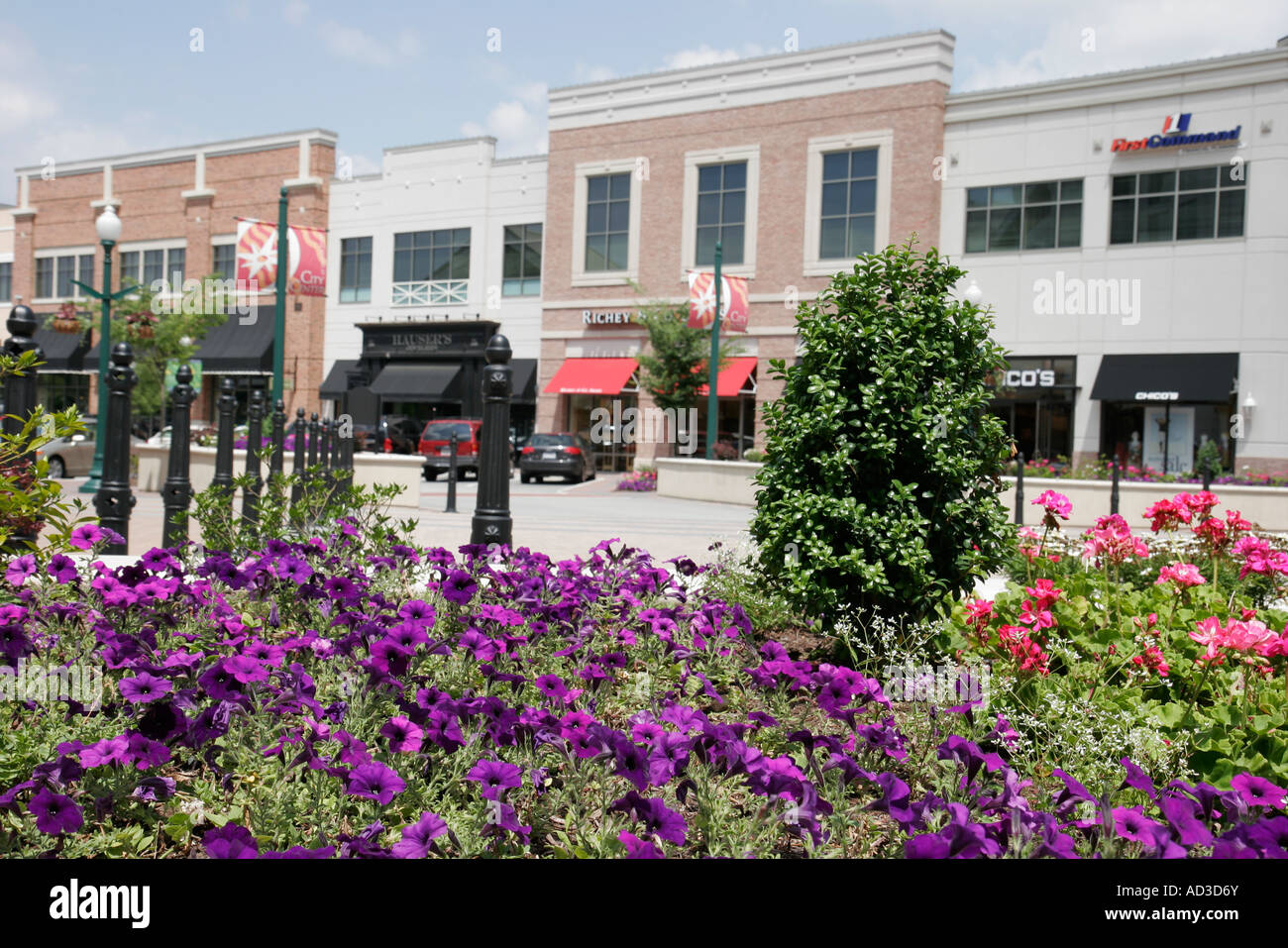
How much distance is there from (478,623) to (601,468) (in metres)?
33.8

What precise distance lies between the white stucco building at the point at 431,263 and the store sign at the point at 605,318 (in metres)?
2.12

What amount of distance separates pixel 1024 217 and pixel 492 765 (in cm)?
3113

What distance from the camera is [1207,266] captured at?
93.1ft

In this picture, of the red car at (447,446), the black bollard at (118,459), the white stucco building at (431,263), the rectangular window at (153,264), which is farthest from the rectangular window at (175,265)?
the black bollard at (118,459)

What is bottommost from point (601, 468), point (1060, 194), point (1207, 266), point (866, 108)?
point (601, 468)

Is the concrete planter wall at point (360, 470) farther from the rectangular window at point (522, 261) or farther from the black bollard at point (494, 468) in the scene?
the rectangular window at point (522, 261)

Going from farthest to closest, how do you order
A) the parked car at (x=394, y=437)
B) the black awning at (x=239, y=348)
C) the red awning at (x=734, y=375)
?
1. the black awning at (x=239, y=348)
2. the red awning at (x=734, y=375)
3. the parked car at (x=394, y=437)

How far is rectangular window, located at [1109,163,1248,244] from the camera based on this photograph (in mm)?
28156

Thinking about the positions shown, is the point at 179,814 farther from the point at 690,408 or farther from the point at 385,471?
the point at 690,408

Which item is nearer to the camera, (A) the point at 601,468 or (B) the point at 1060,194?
(B) the point at 1060,194

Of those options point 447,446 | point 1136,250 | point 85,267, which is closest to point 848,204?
point 1136,250

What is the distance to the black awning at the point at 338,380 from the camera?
41.8 metres
